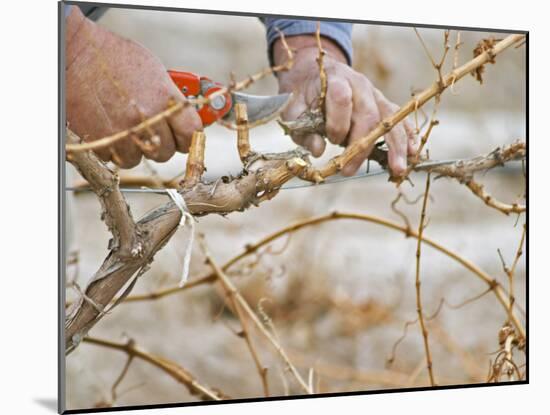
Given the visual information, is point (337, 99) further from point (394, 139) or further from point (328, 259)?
point (328, 259)

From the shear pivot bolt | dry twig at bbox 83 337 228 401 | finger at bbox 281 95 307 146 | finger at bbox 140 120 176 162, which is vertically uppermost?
finger at bbox 281 95 307 146

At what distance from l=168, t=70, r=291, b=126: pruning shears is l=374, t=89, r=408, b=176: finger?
0.23 m

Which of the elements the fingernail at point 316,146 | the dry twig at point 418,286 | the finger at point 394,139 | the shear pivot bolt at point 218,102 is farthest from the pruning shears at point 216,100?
the dry twig at point 418,286

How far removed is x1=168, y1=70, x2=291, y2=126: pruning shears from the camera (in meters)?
1.75

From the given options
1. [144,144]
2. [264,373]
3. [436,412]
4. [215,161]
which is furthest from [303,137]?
[436,412]

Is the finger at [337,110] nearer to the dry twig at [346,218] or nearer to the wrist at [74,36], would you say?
the dry twig at [346,218]

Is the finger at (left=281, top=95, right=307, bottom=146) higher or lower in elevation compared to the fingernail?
higher

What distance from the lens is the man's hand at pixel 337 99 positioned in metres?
1.85

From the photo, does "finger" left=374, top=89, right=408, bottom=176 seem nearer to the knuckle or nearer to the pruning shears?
the knuckle

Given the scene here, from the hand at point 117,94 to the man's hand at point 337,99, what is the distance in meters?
0.22

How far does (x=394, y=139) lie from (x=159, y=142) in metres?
0.47

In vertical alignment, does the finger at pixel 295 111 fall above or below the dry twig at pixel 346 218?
above

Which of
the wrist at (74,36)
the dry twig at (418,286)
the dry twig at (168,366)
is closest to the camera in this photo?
the wrist at (74,36)

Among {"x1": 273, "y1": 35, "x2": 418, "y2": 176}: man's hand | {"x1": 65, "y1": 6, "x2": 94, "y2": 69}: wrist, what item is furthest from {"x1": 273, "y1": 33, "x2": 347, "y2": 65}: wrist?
{"x1": 65, "y1": 6, "x2": 94, "y2": 69}: wrist
